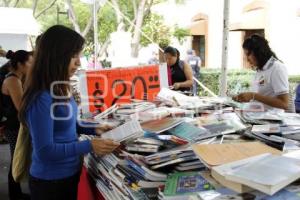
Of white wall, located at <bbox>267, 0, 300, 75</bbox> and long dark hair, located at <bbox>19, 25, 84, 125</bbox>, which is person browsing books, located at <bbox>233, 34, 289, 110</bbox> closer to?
long dark hair, located at <bbox>19, 25, 84, 125</bbox>

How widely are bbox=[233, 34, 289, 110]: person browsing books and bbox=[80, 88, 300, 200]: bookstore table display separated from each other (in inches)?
12.0

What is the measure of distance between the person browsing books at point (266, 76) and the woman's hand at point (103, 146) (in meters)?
1.32

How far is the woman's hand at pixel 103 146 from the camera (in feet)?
5.06

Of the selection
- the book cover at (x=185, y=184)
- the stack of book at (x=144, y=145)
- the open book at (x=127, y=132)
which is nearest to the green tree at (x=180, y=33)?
the open book at (x=127, y=132)

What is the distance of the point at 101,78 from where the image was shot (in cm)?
252

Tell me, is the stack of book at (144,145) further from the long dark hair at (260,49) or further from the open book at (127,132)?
the long dark hair at (260,49)

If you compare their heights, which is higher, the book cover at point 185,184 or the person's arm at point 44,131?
the person's arm at point 44,131

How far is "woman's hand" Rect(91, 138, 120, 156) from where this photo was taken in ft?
5.06

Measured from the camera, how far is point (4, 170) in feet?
13.5

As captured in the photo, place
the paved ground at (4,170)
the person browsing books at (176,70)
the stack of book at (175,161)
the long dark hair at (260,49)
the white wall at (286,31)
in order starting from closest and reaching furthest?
1. the stack of book at (175,161)
2. the long dark hair at (260,49)
3. the paved ground at (4,170)
4. the person browsing books at (176,70)
5. the white wall at (286,31)

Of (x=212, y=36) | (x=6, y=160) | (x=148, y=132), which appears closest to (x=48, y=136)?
(x=148, y=132)

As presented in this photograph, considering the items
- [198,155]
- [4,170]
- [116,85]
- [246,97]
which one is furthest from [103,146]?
[4,170]

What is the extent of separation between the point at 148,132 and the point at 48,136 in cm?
45

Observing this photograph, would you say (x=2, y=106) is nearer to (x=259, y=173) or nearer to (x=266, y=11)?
(x=259, y=173)
